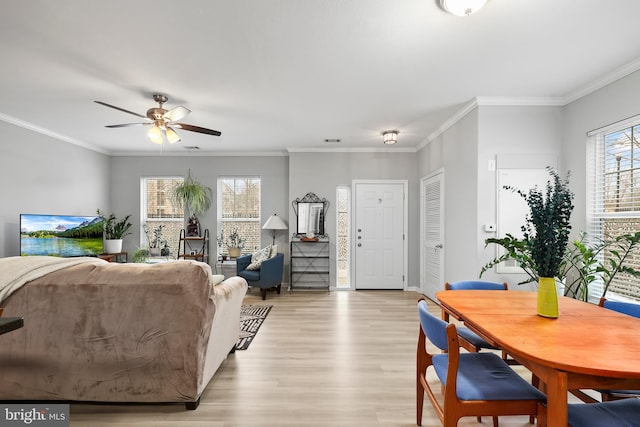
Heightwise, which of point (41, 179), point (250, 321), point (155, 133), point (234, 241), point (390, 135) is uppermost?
point (390, 135)

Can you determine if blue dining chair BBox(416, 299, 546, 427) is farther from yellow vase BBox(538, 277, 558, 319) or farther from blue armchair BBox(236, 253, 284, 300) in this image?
blue armchair BBox(236, 253, 284, 300)

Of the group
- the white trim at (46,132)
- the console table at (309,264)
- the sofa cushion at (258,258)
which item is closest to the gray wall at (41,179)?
the white trim at (46,132)

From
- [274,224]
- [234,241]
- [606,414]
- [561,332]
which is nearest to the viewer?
[606,414]

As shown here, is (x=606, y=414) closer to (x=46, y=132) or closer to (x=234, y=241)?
(x=234, y=241)

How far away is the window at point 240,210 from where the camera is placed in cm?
607

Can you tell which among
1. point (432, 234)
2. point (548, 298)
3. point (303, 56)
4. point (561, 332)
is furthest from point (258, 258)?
point (561, 332)

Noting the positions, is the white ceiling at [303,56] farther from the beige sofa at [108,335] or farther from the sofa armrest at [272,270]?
the sofa armrest at [272,270]

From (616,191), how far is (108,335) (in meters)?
4.32

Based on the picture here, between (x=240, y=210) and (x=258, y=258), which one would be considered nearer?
(x=258, y=258)

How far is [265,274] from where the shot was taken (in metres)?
4.90

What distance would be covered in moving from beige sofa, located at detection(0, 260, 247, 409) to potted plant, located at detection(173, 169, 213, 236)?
3.91 m

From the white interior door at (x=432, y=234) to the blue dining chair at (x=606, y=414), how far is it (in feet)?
10.5

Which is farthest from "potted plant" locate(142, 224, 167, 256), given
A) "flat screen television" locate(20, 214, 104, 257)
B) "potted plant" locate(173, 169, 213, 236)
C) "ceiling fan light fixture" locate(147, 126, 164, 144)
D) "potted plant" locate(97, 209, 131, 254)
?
"ceiling fan light fixture" locate(147, 126, 164, 144)

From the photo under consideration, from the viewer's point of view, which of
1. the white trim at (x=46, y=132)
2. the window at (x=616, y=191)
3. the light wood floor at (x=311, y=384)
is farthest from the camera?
the white trim at (x=46, y=132)
